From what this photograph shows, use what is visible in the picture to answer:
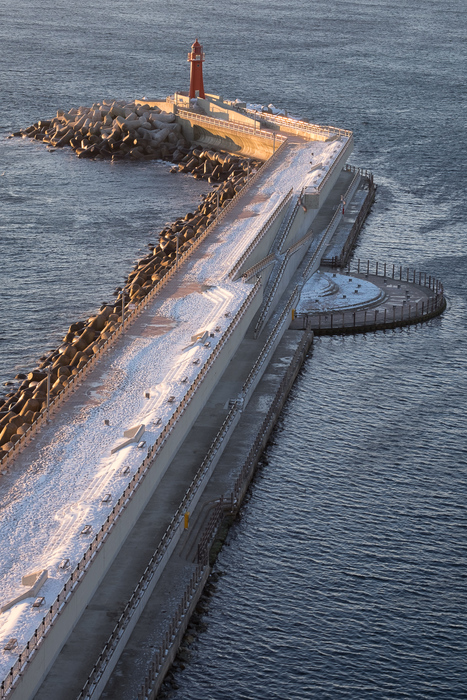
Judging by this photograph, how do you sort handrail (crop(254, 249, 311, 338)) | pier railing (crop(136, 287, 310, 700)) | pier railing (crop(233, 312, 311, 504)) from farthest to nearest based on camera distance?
handrail (crop(254, 249, 311, 338)) → pier railing (crop(233, 312, 311, 504)) → pier railing (crop(136, 287, 310, 700))

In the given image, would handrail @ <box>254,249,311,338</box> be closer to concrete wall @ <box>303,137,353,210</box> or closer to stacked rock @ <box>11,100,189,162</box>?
concrete wall @ <box>303,137,353,210</box>

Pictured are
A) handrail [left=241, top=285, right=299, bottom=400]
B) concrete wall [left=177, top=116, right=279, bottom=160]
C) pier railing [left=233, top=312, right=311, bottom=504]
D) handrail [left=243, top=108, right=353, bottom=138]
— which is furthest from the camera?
concrete wall [left=177, top=116, right=279, bottom=160]

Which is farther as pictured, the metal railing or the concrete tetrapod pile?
the concrete tetrapod pile

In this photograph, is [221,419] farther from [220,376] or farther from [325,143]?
[325,143]

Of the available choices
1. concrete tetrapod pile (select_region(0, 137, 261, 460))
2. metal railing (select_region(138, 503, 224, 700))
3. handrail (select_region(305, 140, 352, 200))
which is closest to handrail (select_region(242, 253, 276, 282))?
concrete tetrapod pile (select_region(0, 137, 261, 460))

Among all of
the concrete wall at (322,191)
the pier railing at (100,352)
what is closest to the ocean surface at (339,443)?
the concrete wall at (322,191)

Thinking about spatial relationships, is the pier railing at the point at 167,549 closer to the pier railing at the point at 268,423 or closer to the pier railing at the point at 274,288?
the pier railing at the point at 268,423

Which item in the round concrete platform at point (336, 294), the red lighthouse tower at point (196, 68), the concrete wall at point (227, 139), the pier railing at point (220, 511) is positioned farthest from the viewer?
the red lighthouse tower at point (196, 68)
